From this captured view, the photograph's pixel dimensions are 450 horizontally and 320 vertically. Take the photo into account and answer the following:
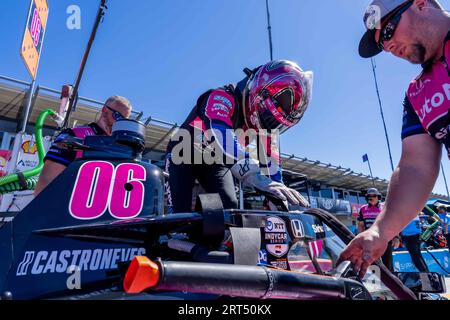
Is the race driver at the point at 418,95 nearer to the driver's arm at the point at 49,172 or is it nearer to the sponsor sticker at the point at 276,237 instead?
the sponsor sticker at the point at 276,237

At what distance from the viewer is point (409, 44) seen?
54.9 inches

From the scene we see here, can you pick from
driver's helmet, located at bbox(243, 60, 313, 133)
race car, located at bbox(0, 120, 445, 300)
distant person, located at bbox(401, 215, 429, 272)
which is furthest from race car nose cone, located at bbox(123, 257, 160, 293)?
distant person, located at bbox(401, 215, 429, 272)

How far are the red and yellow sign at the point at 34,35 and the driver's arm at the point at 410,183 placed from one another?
15.7 feet

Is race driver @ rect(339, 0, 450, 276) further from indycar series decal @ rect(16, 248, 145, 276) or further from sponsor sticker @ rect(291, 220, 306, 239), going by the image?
indycar series decal @ rect(16, 248, 145, 276)

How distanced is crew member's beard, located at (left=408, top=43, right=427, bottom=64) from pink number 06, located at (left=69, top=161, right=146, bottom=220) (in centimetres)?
139

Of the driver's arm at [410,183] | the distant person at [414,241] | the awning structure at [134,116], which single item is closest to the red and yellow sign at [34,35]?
the awning structure at [134,116]

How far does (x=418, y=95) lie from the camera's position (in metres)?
1.47

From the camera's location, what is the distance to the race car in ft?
2.22

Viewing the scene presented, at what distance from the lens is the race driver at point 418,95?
1.30 meters

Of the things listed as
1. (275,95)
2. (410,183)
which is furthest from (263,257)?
(275,95)

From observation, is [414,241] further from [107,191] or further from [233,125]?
[107,191]

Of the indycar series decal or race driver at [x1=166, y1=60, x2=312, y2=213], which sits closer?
the indycar series decal
